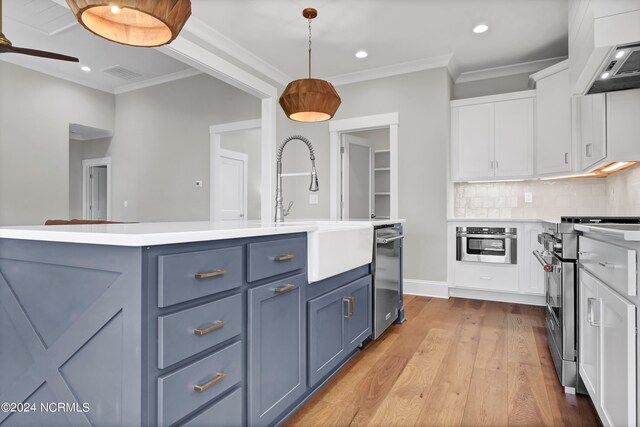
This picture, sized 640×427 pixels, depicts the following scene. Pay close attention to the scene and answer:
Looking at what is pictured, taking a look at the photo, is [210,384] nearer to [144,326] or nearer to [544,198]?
[144,326]

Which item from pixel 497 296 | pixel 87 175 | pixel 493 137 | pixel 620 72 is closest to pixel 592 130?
pixel 620 72

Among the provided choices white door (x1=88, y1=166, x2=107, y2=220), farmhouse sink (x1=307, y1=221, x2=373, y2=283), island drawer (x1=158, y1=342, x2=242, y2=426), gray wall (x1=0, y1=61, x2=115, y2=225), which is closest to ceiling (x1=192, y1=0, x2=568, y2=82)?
farmhouse sink (x1=307, y1=221, x2=373, y2=283)

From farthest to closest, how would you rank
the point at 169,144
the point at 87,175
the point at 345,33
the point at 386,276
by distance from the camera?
the point at 87,175 → the point at 169,144 → the point at 345,33 → the point at 386,276

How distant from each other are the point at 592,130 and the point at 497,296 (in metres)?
1.94

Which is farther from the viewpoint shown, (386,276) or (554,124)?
(554,124)

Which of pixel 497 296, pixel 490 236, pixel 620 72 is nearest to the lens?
pixel 620 72

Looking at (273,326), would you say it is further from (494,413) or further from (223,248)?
(494,413)

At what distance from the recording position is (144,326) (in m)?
0.98

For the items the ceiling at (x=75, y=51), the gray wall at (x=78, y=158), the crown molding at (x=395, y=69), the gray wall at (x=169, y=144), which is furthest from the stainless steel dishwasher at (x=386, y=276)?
the gray wall at (x=78, y=158)

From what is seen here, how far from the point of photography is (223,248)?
→ 4.07 feet

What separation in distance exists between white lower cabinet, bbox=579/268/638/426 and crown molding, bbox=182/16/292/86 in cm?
363

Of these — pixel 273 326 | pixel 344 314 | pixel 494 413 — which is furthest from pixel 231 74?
pixel 494 413

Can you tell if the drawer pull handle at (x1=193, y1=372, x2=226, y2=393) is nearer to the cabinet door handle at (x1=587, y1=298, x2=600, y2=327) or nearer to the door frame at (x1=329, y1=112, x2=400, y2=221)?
the cabinet door handle at (x1=587, y1=298, x2=600, y2=327)

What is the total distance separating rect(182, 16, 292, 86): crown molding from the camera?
136 inches
